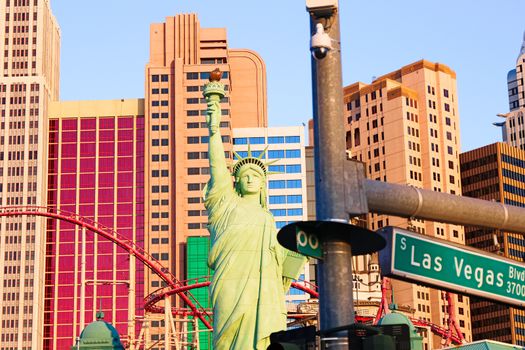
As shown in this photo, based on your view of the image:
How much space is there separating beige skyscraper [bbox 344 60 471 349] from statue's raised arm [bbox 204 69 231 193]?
85.6 metres

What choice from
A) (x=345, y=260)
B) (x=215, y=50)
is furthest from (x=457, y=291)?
(x=215, y=50)

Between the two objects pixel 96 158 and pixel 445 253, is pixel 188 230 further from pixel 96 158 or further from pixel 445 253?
pixel 445 253

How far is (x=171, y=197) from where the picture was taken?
371 feet

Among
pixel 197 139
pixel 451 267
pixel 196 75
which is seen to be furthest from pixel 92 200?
pixel 451 267

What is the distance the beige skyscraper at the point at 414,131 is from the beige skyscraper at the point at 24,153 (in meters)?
33.6

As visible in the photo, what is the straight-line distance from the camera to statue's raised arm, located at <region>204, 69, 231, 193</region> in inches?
1212

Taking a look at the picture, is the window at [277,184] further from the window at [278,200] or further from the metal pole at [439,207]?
the metal pole at [439,207]

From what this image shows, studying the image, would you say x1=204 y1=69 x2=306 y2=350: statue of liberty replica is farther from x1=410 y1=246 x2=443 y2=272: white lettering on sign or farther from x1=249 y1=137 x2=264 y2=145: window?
x1=249 y1=137 x2=264 y2=145: window

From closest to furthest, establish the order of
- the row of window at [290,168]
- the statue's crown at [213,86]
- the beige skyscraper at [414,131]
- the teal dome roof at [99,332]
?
the statue's crown at [213,86] < the teal dome roof at [99,332] < the row of window at [290,168] < the beige skyscraper at [414,131]

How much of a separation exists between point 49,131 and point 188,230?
64.9 feet

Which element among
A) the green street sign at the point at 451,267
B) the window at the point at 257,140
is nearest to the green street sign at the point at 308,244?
the green street sign at the point at 451,267

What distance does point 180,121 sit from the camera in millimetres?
114625

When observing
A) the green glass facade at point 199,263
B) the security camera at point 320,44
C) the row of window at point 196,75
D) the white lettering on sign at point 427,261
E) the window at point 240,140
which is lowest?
the white lettering on sign at point 427,261

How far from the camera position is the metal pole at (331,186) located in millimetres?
7547
